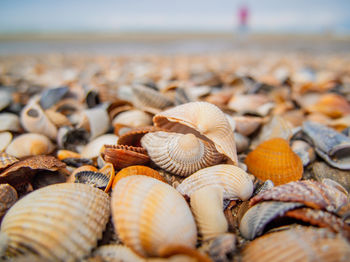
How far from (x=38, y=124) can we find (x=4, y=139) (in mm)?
359

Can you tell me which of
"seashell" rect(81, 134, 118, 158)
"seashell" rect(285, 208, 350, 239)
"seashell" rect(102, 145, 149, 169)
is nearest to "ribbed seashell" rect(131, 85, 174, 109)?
"seashell" rect(81, 134, 118, 158)

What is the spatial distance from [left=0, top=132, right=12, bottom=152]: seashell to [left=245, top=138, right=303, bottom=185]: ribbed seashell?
250cm

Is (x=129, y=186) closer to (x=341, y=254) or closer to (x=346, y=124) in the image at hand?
(x=341, y=254)

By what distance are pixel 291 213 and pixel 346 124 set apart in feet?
6.83

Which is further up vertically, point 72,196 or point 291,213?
point 72,196

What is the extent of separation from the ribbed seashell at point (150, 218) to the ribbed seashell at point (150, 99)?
1503mm

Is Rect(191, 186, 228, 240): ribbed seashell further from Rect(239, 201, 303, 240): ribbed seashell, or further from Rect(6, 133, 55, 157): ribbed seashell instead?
Rect(6, 133, 55, 157): ribbed seashell

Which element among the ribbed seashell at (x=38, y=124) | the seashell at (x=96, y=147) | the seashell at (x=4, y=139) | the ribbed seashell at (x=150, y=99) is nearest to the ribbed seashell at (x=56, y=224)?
the seashell at (x=96, y=147)

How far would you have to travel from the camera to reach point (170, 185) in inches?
69.2

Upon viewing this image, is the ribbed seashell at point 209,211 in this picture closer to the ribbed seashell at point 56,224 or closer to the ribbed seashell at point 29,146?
the ribbed seashell at point 56,224

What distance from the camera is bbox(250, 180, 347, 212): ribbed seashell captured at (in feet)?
4.50

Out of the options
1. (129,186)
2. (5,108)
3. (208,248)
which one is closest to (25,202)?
(129,186)

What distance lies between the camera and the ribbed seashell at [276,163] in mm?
2004

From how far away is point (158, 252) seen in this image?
1139 mm
